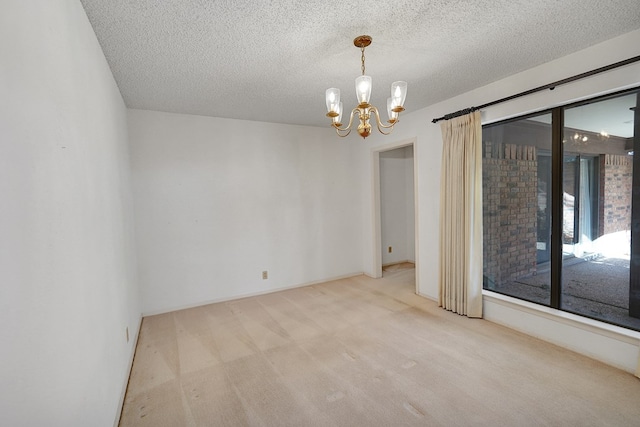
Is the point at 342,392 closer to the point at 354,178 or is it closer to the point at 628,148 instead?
the point at 628,148

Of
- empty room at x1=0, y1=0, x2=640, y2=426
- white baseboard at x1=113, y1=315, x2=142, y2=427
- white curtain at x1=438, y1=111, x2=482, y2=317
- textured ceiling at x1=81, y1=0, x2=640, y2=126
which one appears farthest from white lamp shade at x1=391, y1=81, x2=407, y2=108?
white baseboard at x1=113, y1=315, x2=142, y2=427

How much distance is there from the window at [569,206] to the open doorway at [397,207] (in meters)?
2.40

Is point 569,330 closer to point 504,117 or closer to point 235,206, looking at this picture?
point 504,117

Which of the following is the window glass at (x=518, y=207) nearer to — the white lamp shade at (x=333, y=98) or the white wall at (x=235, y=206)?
the white lamp shade at (x=333, y=98)

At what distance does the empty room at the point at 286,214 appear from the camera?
3.69 ft

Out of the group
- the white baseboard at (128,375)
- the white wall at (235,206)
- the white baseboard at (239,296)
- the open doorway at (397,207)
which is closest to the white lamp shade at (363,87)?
the white wall at (235,206)

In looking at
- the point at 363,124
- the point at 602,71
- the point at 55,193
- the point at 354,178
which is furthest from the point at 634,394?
the point at 354,178

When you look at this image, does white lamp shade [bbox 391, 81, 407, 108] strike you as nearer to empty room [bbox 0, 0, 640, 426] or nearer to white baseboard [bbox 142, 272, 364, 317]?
empty room [bbox 0, 0, 640, 426]

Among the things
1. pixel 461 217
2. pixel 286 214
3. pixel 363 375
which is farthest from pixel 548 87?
pixel 286 214

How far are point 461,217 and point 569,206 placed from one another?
36.2 inches

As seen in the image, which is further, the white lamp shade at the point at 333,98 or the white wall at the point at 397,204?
the white wall at the point at 397,204

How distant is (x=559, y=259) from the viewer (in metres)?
2.62

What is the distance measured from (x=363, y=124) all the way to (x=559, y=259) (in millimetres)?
2282

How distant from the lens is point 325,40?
80.0 inches
